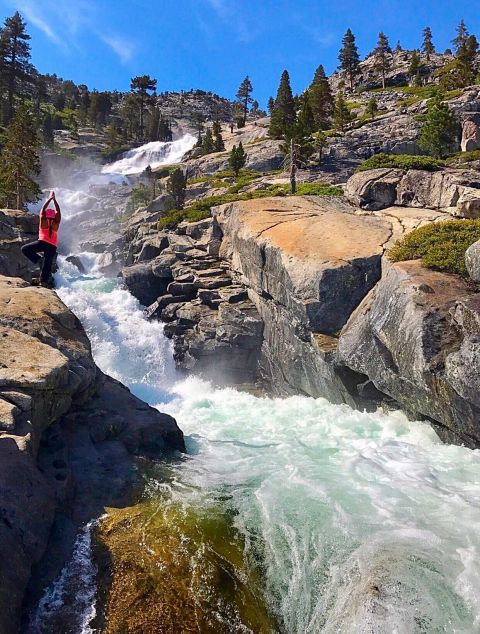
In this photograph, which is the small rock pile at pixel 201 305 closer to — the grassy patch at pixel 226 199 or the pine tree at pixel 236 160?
the grassy patch at pixel 226 199

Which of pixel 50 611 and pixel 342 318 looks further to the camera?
pixel 342 318

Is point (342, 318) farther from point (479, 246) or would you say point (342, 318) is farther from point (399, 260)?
point (479, 246)

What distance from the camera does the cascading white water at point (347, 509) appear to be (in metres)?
7.36

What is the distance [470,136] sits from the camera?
166 feet

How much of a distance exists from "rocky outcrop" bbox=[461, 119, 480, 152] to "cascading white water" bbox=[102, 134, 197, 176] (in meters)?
60.0

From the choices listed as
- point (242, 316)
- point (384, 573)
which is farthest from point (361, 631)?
point (242, 316)

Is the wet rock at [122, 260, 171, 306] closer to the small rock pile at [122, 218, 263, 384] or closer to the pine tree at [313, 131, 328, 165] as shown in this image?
the small rock pile at [122, 218, 263, 384]

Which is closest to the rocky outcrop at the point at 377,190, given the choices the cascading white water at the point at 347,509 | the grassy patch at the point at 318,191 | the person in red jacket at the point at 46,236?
the grassy patch at the point at 318,191

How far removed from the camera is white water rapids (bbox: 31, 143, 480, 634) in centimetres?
731

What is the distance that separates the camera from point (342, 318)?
773 inches

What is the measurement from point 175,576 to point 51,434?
5374 millimetres

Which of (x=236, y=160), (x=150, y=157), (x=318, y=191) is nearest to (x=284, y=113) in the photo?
(x=236, y=160)

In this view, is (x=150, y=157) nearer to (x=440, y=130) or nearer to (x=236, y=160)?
(x=236, y=160)

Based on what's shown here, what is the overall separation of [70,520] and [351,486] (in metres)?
6.86
